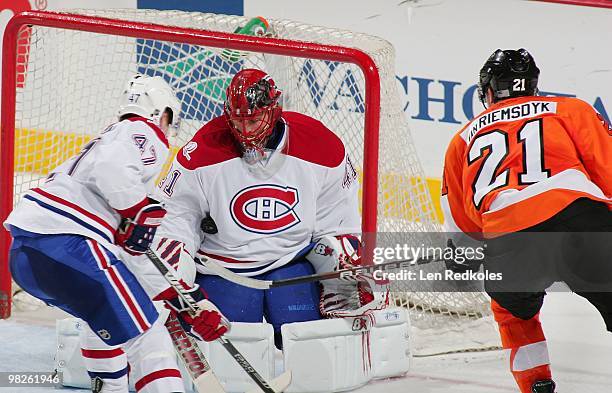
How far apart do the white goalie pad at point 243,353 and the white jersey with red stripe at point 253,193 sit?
210 mm

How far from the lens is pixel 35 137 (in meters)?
4.36

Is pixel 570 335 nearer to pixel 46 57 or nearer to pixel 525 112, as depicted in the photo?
pixel 525 112

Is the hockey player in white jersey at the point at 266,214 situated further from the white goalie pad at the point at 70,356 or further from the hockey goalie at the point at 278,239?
A: the white goalie pad at the point at 70,356

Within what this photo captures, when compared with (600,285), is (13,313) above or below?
below

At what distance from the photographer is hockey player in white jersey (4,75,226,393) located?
2.48 m

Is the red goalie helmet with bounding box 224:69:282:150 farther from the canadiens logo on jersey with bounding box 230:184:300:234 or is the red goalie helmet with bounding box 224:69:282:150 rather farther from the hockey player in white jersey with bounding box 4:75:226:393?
the hockey player in white jersey with bounding box 4:75:226:393

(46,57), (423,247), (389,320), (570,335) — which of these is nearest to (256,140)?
(389,320)

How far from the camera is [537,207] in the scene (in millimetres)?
2455

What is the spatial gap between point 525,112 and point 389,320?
832 millimetres

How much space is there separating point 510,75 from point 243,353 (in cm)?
98

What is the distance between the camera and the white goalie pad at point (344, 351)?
291cm

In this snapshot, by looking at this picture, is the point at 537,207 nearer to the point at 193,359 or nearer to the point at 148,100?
the point at 193,359

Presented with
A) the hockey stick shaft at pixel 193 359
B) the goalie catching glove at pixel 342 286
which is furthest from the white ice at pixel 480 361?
the hockey stick shaft at pixel 193 359

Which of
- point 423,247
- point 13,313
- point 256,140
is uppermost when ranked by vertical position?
point 256,140
